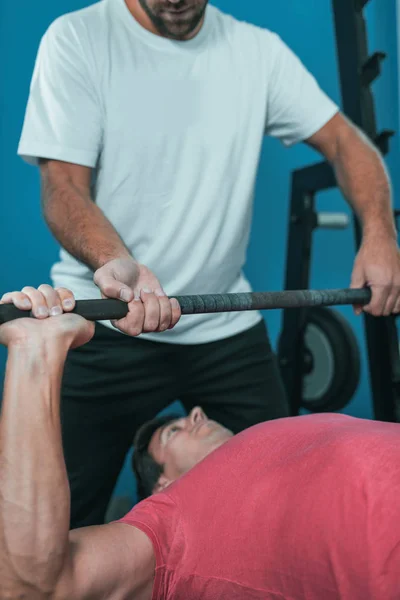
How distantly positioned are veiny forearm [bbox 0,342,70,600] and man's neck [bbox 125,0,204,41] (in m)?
0.97

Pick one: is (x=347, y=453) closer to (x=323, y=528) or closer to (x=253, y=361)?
(x=323, y=528)

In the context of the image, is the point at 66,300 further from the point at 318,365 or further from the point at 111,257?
the point at 318,365

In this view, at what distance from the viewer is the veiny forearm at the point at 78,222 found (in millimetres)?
1338

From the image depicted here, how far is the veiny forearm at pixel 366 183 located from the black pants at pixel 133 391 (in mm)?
395

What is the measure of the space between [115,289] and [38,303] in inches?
5.8

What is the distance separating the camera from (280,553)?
3.69ft

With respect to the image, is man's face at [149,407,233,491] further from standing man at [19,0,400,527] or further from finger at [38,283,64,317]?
finger at [38,283,64,317]

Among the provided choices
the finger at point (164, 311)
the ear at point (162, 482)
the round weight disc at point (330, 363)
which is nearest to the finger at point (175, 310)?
the finger at point (164, 311)

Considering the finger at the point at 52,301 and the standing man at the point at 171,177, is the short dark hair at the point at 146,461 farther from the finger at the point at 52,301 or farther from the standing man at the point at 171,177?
the finger at the point at 52,301

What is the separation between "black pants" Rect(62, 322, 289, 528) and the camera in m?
1.69

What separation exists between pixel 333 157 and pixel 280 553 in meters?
1.05

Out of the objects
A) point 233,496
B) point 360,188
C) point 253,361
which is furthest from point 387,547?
point 360,188

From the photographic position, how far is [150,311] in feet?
3.77

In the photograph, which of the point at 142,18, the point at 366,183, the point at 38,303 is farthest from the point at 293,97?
the point at 38,303
